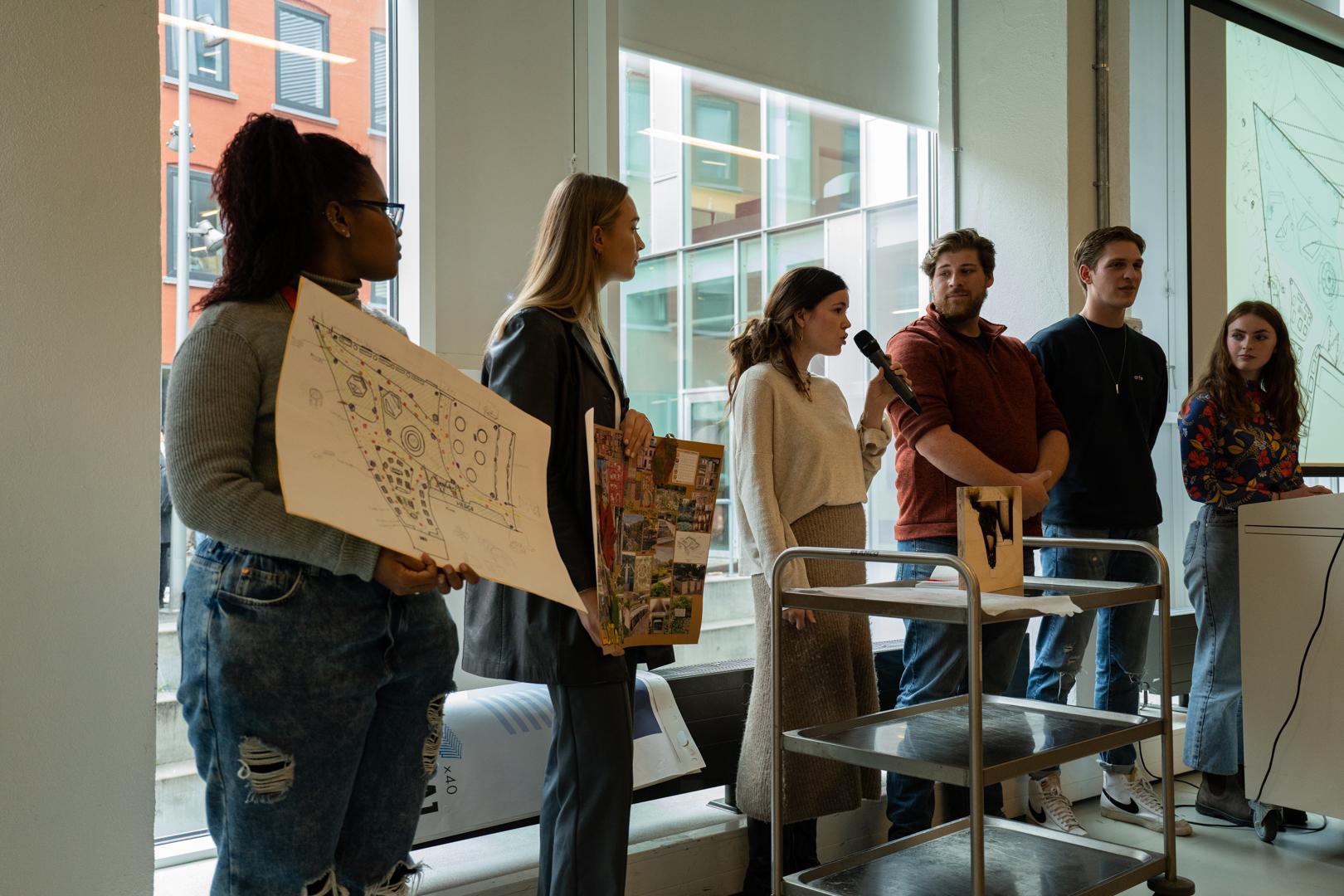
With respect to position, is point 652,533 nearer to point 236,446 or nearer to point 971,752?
point 971,752

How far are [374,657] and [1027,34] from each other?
3.22 meters

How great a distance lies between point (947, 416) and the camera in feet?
8.98

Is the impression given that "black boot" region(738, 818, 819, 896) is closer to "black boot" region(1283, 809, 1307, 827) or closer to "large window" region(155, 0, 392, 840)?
"large window" region(155, 0, 392, 840)

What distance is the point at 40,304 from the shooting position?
1541mm

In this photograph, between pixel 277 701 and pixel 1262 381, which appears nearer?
pixel 277 701

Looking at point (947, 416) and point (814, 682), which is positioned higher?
point (947, 416)

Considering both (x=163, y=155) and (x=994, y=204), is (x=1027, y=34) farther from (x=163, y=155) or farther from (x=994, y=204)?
(x=163, y=155)

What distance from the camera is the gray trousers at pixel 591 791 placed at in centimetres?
180

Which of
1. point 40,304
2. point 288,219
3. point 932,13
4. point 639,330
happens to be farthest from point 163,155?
point 932,13

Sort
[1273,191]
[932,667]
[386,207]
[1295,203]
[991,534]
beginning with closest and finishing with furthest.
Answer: [386,207]
[991,534]
[932,667]
[1273,191]
[1295,203]

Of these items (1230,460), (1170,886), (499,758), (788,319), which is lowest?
(1170,886)

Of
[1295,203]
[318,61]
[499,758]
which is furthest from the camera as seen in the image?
[1295,203]

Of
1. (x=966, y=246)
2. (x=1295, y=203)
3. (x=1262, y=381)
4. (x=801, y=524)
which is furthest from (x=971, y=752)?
(x=1295, y=203)

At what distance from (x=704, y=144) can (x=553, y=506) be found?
5.85ft
